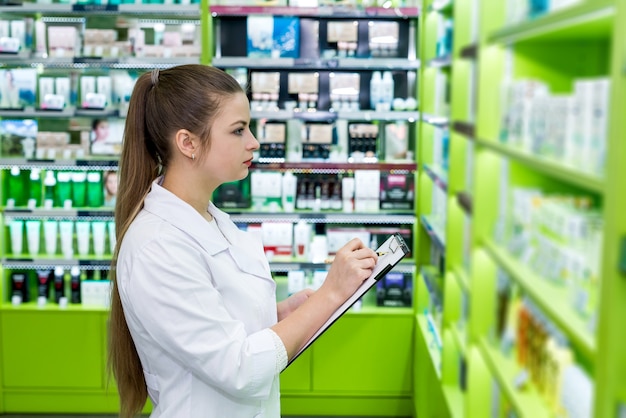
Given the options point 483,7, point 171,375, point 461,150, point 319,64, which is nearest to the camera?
point 171,375

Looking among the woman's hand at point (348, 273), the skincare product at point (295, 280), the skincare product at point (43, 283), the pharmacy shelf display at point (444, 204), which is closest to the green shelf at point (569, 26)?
the pharmacy shelf display at point (444, 204)

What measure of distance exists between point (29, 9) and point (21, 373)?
2.17 m

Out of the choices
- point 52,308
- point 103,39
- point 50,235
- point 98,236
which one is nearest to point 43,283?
point 52,308

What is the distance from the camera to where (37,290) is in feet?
17.8

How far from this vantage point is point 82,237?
5.34 meters

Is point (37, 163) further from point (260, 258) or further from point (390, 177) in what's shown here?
point (260, 258)

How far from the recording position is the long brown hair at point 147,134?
87.1 inches

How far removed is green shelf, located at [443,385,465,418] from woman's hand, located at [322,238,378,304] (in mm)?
1495

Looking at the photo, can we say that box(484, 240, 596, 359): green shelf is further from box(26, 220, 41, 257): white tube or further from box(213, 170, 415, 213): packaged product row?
box(26, 220, 41, 257): white tube

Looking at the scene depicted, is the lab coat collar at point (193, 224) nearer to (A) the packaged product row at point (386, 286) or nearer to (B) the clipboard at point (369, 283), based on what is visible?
(B) the clipboard at point (369, 283)

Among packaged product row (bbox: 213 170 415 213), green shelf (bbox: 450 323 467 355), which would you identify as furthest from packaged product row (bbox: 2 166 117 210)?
green shelf (bbox: 450 323 467 355)

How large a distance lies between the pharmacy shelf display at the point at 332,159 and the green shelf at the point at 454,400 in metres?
1.31

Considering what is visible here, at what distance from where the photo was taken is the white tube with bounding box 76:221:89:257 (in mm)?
5324

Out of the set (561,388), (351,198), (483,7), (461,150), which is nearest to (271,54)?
(351,198)
